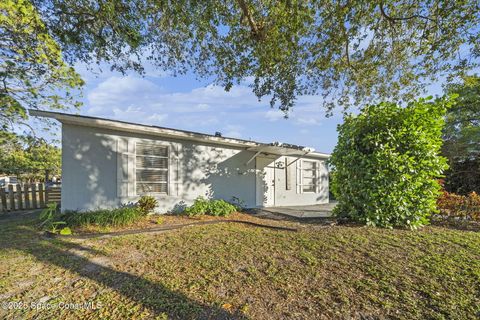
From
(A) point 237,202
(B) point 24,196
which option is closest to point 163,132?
(A) point 237,202

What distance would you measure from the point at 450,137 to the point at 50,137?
18179 mm

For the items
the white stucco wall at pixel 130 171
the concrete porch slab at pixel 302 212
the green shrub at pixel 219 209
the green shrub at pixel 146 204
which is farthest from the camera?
the concrete porch slab at pixel 302 212

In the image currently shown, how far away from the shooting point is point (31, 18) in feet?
12.5

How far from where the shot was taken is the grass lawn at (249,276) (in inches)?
89.1

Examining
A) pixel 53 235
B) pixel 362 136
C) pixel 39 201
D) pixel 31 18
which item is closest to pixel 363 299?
pixel 362 136

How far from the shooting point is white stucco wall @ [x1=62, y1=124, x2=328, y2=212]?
6.01m

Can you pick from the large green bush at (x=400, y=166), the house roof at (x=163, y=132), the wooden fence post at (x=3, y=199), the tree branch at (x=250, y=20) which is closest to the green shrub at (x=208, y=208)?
the house roof at (x=163, y=132)

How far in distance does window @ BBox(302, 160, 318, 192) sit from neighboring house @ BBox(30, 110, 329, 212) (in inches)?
32.7

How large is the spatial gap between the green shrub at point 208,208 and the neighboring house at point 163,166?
1.60 feet

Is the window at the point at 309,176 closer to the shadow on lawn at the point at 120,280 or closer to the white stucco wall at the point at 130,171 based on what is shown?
the white stucco wall at the point at 130,171

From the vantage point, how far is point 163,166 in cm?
738

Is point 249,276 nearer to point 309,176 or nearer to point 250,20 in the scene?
point 250,20

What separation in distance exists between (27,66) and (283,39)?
23.8 ft

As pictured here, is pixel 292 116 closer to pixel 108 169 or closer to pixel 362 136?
pixel 362 136
